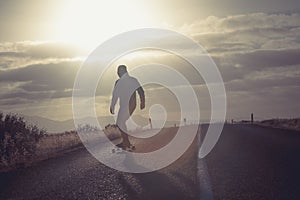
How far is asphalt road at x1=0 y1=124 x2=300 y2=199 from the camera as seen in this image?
8898 mm

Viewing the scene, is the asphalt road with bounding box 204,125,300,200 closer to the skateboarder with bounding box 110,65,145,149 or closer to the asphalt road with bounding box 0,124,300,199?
the asphalt road with bounding box 0,124,300,199

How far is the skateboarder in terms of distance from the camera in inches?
636

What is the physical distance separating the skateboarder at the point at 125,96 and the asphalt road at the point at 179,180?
1.64m

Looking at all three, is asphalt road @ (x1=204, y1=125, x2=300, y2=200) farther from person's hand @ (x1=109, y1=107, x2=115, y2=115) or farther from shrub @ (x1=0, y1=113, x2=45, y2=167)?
shrub @ (x1=0, y1=113, x2=45, y2=167)

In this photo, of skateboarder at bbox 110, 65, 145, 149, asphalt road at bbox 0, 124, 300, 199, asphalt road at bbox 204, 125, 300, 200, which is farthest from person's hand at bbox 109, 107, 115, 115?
asphalt road at bbox 204, 125, 300, 200

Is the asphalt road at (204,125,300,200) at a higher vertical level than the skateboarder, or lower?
lower

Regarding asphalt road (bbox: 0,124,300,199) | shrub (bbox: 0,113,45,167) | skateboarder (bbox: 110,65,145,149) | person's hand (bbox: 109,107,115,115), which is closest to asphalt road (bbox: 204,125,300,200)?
asphalt road (bbox: 0,124,300,199)

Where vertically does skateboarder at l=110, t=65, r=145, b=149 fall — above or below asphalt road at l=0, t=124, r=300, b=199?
above

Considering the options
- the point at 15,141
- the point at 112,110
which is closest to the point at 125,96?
the point at 112,110

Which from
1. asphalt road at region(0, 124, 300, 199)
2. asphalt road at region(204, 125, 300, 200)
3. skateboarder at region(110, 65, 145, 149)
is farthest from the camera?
skateboarder at region(110, 65, 145, 149)

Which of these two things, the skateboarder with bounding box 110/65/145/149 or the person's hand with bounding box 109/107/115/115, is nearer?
the skateboarder with bounding box 110/65/145/149

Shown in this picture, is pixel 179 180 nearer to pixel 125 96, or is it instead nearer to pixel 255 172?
pixel 255 172

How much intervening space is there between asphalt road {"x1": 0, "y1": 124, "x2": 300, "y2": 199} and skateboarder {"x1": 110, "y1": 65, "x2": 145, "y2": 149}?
164 centimetres

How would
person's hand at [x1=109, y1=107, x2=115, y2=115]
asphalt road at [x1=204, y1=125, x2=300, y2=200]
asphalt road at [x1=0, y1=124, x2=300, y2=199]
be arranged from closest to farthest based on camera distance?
1. asphalt road at [x1=204, y1=125, x2=300, y2=200]
2. asphalt road at [x1=0, y1=124, x2=300, y2=199]
3. person's hand at [x1=109, y1=107, x2=115, y2=115]
